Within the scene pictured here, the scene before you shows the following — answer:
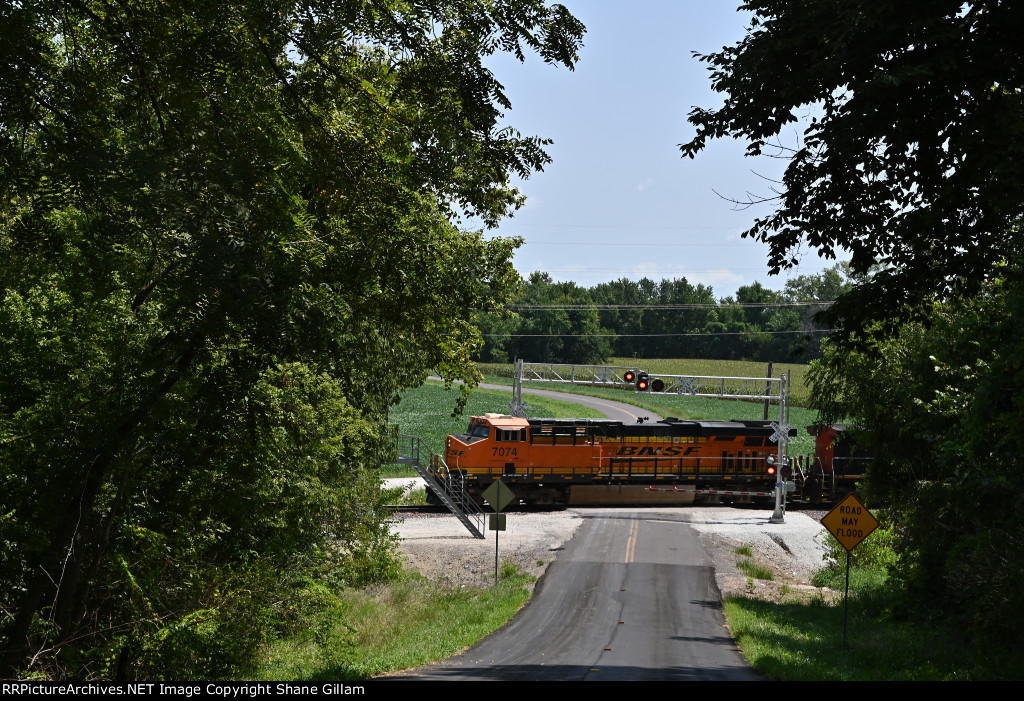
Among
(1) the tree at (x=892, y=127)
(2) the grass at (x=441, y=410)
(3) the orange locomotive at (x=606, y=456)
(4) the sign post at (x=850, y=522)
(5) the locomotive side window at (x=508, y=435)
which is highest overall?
(1) the tree at (x=892, y=127)

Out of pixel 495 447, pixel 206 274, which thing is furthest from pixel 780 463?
pixel 206 274

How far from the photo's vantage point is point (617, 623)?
778 inches

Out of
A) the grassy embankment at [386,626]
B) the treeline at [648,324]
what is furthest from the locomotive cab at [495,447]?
the treeline at [648,324]

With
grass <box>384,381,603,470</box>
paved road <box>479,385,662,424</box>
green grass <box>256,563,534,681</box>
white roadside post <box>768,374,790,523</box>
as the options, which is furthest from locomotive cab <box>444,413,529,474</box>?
paved road <box>479,385,662,424</box>

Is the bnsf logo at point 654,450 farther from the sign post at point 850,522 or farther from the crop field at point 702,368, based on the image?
the crop field at point 702,368

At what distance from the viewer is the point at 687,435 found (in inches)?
1535

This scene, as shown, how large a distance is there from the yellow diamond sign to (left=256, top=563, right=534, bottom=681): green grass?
719cm

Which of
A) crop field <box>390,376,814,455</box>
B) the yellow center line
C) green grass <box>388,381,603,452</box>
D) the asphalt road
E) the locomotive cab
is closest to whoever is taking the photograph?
the asphalt road

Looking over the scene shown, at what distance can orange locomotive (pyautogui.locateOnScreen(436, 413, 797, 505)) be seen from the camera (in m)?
36.6

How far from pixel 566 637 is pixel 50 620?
9.46m

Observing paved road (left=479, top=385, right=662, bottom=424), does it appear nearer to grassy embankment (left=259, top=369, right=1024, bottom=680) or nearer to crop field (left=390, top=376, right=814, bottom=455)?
crop field (left=390, top=376, right=814, bottom=455)

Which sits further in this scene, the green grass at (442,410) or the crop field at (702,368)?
the crop field at (702,368)

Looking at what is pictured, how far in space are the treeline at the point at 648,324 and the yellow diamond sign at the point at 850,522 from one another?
5479 cm

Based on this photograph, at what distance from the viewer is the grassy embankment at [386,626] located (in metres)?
14.4
